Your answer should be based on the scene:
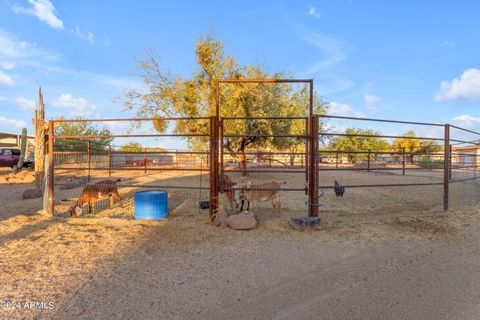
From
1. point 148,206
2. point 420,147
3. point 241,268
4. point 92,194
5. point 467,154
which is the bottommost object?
point 241,268

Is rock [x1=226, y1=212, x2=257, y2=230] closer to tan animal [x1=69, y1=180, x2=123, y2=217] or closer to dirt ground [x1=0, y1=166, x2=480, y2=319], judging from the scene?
dirt ground [x1=0, y1=166, x2=480, y2=319]

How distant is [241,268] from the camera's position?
Result: 3854mm

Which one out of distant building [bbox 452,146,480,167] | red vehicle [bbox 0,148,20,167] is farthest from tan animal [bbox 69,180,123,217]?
red vehicle [bbox 0,148,20,167]

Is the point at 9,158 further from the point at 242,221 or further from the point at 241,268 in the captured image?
the point at 241,268

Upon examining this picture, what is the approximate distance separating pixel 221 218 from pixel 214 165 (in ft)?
3.95

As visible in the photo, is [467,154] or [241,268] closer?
[241,268]

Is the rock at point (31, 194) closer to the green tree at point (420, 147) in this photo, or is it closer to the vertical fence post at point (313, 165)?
→ the vertical fence post at point (313, 165)

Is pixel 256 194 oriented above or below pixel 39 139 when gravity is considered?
below

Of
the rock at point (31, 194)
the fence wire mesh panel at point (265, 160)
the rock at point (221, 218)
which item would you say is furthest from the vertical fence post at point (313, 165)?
the rock at point (31, 194)

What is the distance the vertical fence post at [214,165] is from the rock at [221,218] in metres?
0.31

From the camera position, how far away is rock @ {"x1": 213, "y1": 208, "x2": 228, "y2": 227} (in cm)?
593

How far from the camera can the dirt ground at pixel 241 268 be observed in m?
2.86

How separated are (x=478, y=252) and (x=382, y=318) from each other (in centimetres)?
311

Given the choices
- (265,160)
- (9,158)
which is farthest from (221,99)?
(9,158)
